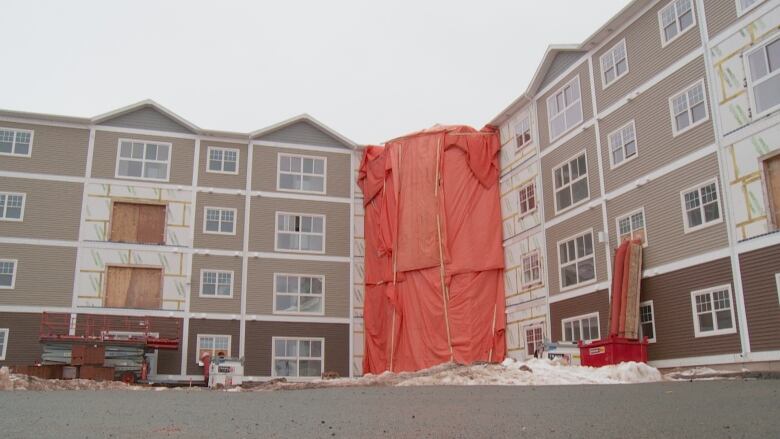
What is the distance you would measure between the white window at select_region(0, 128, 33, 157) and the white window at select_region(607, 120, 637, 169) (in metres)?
24.0

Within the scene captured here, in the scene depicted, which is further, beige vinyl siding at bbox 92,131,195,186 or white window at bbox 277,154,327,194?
white window at bbox 277,154,327,194

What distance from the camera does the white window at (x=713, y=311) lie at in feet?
67.0

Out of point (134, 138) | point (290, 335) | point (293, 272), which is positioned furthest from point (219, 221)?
point (290, 335)

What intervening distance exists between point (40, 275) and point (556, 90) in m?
22.0

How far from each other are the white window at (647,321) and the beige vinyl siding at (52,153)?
2378 centimetres

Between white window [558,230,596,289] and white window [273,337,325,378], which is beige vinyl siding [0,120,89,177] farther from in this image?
white window [558,230,596,289]

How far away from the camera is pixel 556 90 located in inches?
1147

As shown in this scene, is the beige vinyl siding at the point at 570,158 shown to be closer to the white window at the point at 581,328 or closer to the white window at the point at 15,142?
the white window at the point at 581,328

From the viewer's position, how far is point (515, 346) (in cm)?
2972

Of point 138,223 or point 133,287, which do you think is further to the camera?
point 138,223

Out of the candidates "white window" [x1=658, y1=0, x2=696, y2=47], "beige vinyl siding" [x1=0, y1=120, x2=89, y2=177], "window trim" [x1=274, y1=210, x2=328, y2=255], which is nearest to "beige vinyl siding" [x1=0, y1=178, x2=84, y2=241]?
"beige vinyl siding" [x1=0, y1=120, x2=89, y2=177]

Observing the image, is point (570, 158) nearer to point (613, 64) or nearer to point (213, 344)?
point (613, 64)

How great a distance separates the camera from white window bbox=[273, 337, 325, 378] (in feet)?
111

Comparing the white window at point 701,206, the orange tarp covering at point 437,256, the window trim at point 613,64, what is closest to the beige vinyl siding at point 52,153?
the orange tarp covering at point 437,256
